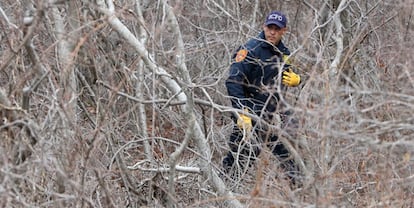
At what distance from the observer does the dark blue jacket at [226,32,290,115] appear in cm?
658

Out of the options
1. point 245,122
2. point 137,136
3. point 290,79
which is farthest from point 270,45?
point 137,136

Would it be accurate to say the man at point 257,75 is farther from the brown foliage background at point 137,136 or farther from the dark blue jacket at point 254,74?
the brown foliage background at point 137,136

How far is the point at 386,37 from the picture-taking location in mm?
9180

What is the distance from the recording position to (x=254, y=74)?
6738 mm

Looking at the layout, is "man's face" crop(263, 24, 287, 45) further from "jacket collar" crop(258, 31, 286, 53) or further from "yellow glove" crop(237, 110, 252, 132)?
"yellow glove" crop(237, 110, 252, 132)

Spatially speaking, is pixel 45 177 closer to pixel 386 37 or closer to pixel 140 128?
pixel 140 128

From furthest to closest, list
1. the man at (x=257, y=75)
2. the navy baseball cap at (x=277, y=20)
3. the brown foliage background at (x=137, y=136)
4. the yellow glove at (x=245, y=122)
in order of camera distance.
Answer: the navy baseball cap at (x=277, y=20) → the man at (x=257, y=75) → the yellow glove at (x=245, y=122) → the brown foliage background at (x=137, y=136)

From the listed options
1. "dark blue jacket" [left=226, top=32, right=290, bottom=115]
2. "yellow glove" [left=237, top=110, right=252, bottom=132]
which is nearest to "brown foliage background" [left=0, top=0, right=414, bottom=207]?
"yellow glove" [left=237, top=110, right=252, bottom=132]

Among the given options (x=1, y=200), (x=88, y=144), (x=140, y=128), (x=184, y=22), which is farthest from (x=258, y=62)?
(x=184, y=22)

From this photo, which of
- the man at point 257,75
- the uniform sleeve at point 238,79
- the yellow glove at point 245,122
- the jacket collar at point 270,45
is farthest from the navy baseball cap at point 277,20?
the yellow glove at point 245,122

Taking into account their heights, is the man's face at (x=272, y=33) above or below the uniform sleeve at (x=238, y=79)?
above

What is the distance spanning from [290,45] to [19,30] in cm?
460

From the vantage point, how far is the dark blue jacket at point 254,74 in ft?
21.6

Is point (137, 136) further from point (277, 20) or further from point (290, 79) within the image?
point (277, 20)
